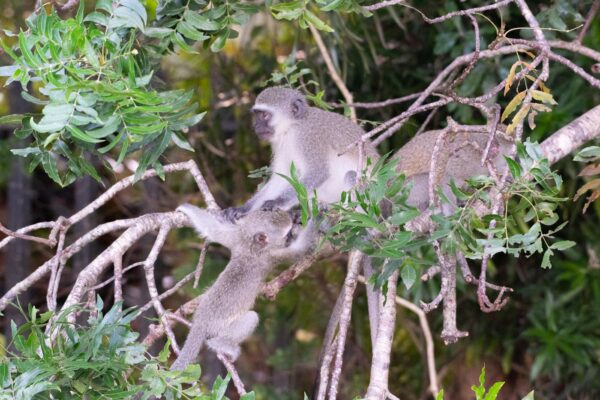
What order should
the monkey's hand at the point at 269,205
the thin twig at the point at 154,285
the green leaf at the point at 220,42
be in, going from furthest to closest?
1. the monkey's hand at the point at 269,205
2. the green leaf at the point at 220,42
3. the thin twig at the point at 154,285

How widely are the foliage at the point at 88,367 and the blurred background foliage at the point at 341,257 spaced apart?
101 inches

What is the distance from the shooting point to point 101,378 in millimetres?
2459

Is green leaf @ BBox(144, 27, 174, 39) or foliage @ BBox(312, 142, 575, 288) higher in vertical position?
green leaf @ BBox(144, 27, 174, 39)

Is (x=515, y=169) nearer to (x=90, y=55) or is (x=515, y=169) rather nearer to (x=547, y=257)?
(x=547, y=257)

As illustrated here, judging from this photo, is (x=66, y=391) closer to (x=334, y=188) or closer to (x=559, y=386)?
(x=334, y=188)

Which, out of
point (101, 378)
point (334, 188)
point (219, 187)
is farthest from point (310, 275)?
point (101, 378)


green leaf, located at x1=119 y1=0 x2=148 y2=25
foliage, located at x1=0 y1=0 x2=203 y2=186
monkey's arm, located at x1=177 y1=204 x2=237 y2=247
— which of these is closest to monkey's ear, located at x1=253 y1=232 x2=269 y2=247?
monkey's arm, located at x1=177 y1=204 x2=237 y2=247

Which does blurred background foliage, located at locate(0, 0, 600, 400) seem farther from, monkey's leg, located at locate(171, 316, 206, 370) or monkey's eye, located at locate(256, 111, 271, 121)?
monkey's leg, located at locate(171, 316, 206, 370)

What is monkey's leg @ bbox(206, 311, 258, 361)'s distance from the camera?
143 inches

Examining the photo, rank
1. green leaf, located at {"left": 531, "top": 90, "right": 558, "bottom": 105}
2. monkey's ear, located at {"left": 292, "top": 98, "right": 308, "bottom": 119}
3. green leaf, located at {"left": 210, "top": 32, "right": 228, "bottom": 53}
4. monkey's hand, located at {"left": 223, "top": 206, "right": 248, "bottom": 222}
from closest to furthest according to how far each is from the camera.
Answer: green leaf, located at {"left": 531, "top": 90, "right": 558, "bottom": 105} → green leaf, located at {"left": 210, "top": 32, "right": 228, "bottom": 53} → monkey's hand, located at {"left": 223, "top": 206, "right": 248, "bottom": 222} → monkey's ear, located at {"left": 292, "top": 98, "right": 308, "bottom": 119}

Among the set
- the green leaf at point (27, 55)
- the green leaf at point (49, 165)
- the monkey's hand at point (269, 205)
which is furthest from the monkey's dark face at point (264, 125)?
the green leaf at point (27, 55)

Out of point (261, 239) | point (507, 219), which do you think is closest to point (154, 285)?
point (261, 239)

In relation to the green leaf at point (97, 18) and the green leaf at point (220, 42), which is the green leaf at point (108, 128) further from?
the green leaf at point (220, 42)

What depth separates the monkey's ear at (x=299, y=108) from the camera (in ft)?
15.1
